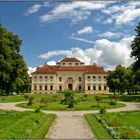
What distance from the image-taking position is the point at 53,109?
35688 millimetres

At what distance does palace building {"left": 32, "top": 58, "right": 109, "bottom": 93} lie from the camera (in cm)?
9456

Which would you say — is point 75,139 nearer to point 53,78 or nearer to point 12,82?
point 12,82

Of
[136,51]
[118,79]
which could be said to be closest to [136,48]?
[136,51]

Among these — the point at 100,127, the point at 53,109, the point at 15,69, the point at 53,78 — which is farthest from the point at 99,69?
the point at 100,127

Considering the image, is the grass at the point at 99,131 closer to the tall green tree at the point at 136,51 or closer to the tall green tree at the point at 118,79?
the tall green tree at the point at 136,51

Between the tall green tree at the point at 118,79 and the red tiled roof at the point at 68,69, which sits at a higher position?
the red tiled roof at the point at 68,69

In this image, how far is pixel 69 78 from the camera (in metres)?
96.2

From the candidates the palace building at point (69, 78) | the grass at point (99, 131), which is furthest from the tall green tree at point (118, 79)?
the grass at point (99, 131)

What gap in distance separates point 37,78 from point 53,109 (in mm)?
58919

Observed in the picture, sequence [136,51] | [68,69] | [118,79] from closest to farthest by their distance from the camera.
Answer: [136,51], [118,79], [68,69]

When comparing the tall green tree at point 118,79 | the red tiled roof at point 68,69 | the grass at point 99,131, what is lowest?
the grass at point 99,131

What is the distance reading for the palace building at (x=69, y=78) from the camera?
310 feet

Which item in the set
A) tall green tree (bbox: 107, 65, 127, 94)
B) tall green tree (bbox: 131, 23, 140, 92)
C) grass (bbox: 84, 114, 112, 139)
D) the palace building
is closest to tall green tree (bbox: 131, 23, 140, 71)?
tall green tree (bbox: 131, 23, 140, 92)

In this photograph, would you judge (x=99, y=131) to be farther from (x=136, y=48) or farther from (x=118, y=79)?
(x=118, y=79)
